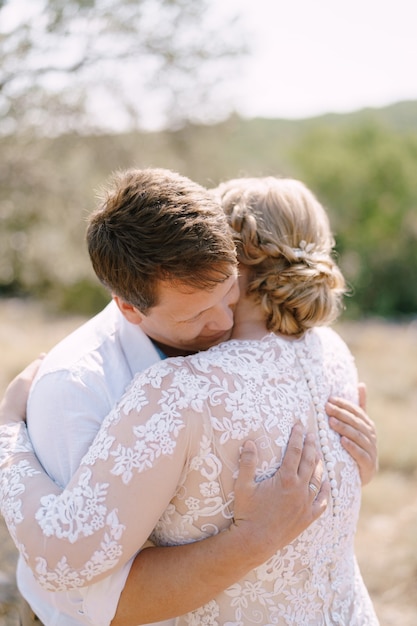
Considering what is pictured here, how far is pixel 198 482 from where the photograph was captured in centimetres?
167

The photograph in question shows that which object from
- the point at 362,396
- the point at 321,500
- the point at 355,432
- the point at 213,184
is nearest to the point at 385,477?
the point at 362,396

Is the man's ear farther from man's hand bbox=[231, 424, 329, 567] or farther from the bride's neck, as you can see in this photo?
man's hand bbox=[231, 424, 329, 567]

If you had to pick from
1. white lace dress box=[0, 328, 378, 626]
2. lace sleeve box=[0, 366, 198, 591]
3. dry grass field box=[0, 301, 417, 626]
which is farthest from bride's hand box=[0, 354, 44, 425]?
dry grass field box=[0, 301, 417, 626]

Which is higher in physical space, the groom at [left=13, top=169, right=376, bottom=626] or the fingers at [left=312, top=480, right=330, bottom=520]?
the groom at [left=13, top=169, right=376, bottom=626]

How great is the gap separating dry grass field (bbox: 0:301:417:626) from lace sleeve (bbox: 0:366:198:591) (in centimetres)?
235

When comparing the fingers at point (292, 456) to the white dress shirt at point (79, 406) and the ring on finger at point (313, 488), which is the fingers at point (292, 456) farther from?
the white dress shirt at point (79, 406)

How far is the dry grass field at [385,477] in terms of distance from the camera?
4.47m

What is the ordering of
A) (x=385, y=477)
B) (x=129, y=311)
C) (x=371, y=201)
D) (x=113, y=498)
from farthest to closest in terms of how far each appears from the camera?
(x=371, y=201), (x=385, y=477), (x=129, y=311), (x=113, y=498)

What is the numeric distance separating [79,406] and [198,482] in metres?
0.38

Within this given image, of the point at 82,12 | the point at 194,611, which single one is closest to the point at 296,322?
the point at 194,611

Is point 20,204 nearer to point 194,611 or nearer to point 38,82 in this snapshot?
point 38,82

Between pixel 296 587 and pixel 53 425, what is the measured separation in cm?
78

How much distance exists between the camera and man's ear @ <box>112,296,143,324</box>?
190 centimetres

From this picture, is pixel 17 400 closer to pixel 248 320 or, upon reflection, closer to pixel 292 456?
pixel 248 320
